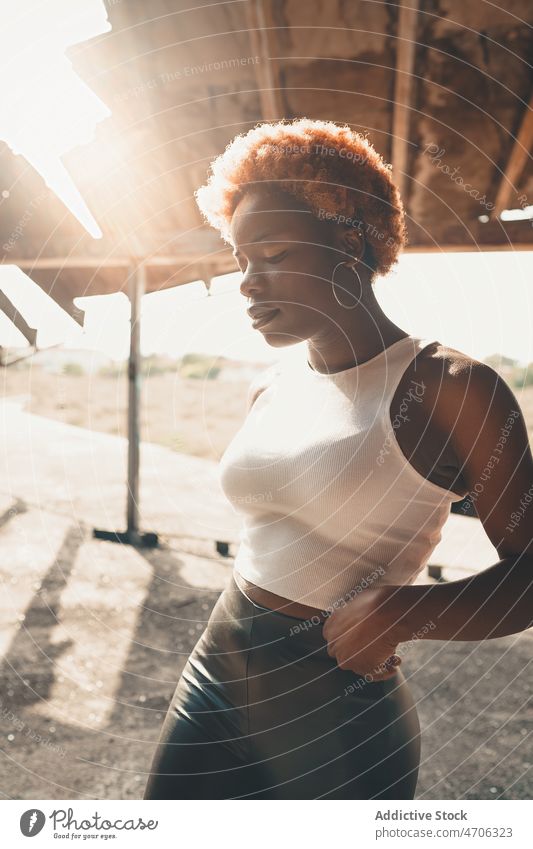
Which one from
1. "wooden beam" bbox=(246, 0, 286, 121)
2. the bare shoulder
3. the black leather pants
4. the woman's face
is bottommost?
the black leather pants

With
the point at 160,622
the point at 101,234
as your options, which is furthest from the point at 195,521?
the point at 101,234

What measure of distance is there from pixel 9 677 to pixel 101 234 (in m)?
2.35

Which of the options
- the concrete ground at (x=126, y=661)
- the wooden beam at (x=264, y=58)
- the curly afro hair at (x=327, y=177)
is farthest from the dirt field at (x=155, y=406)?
the curly afro hair at (x=327, y=177)

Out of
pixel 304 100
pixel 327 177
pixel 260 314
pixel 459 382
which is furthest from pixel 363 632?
pixel 304 100

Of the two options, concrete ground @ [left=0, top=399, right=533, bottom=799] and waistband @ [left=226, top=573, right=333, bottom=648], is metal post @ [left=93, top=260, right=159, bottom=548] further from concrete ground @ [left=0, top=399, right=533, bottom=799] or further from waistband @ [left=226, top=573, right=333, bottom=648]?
waistband @ [left=226, top=573, right=333, bottom=648]

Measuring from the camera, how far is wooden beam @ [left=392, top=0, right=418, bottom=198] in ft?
5.64

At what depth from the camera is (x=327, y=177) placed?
3.27 ft

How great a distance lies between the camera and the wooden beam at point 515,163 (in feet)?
7.70

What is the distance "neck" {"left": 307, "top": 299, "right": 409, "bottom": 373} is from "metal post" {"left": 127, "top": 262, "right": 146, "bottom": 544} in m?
3.55

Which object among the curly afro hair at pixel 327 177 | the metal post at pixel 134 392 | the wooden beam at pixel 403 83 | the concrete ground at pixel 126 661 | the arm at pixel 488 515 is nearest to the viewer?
the arm at pixel 488 515

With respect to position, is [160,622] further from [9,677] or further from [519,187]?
[519,187]

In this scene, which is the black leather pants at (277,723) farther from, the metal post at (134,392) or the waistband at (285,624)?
the metal post at (134,392)

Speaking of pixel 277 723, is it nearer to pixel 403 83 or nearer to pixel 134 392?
pixel 403 83

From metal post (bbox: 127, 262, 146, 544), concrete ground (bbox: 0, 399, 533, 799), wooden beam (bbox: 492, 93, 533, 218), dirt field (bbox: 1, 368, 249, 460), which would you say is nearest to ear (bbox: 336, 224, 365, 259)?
wooden beam (bbox: 492, 93, 533, 218)
